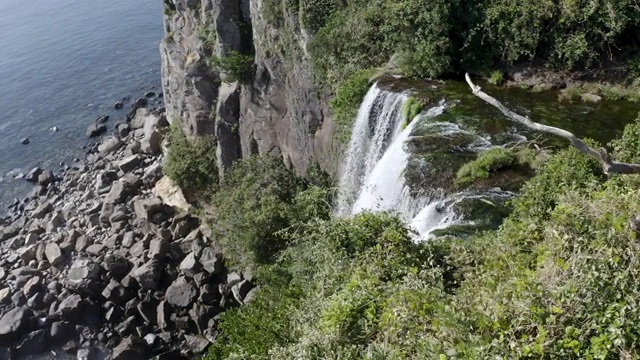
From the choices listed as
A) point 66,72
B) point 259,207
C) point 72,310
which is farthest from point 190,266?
point 66,72

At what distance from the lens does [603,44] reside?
15922 mm

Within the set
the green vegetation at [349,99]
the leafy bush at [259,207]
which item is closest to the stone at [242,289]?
Result: the leafy bush at [259,207]

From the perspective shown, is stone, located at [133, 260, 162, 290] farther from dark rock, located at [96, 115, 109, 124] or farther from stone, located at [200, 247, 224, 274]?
dark rock, located at [96, 115, 109, 124]

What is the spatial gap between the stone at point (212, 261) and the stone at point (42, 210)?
15.2m

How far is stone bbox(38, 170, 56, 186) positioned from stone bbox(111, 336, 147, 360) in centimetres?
1979

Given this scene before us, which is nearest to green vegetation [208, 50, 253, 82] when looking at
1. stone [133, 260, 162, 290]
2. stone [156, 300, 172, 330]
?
stone [133, 260, 162, 290]

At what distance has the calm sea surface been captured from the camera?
44.8m

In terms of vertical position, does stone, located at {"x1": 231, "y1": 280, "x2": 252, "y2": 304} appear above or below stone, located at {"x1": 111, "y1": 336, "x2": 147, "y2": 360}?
above

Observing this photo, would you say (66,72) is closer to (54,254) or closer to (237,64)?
(54,254)

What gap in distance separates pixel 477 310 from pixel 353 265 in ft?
10.7

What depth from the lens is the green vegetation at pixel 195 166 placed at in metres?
31.8

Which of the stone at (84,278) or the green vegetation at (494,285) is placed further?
the stone at (84,278)

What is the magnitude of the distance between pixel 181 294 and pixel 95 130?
23111 mm

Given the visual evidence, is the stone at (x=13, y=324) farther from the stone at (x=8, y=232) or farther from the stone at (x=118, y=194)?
the stone at (x=8, y=232)
